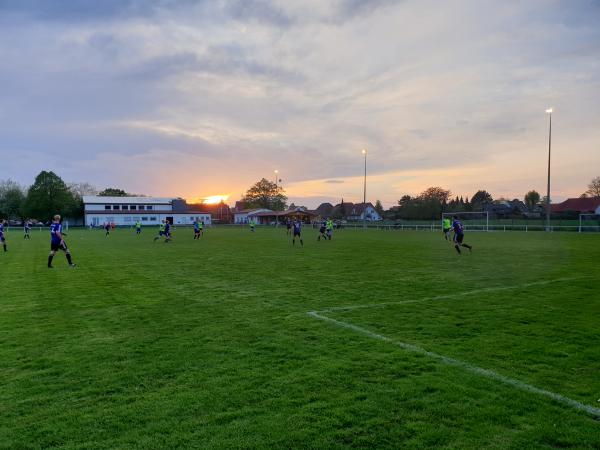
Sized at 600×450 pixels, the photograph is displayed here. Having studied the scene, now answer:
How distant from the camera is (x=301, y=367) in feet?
17.5

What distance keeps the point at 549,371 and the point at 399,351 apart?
183 cm

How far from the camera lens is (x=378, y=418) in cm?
401

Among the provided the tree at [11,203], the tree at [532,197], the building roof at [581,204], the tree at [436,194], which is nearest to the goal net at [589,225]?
the building roof at [581,204]

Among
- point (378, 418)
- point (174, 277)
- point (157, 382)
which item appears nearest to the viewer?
point (378, 418)

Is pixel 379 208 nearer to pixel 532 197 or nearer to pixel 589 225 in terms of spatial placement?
pixel 532 197

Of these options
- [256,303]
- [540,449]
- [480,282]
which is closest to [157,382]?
[540,449]

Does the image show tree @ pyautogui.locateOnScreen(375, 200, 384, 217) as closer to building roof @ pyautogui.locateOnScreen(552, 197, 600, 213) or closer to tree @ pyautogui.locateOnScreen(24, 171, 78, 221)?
building roof @ pyautogui.locateOnScreen(552, 197, 600, 213)

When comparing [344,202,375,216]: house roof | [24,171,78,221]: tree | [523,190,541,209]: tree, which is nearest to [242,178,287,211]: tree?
[344,202,375,216]: house roof

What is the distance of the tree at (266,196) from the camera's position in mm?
132750

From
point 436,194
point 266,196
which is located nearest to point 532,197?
point 436,194

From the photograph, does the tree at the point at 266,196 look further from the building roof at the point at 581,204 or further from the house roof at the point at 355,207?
the building roof at the point at 581,204

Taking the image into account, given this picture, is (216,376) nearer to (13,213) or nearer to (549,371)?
(549,371)

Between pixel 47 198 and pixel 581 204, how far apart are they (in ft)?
365

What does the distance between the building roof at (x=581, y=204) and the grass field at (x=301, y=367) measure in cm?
8940
